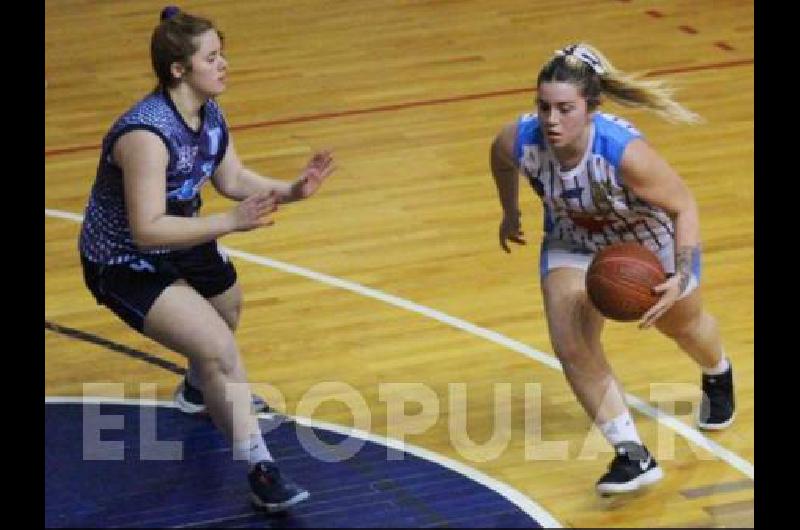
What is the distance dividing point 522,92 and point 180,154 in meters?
4.60

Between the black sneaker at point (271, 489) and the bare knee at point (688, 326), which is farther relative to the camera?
the bare knee at point (688, 326)

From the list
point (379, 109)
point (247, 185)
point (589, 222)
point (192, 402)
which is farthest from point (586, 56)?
point (379, 109)

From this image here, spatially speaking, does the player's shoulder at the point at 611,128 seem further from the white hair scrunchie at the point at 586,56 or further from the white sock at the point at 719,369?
the white sock at the point at 719,369

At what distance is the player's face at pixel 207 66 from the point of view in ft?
19.6

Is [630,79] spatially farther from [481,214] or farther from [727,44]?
[727,44]

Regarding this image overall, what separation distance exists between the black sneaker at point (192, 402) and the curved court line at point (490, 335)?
1050mm

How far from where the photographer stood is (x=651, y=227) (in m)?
6.15

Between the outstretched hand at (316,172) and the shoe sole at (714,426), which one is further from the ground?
the outstretched hand at (316,172)

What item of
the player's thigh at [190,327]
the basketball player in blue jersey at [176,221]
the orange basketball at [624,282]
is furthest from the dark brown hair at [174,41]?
the orange basketball at [624,282]

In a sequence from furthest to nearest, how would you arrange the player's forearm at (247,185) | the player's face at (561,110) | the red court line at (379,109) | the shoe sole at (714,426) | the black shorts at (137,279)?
1. the red court line at (379,109)
2. the shoe sole at (714,426)
3. the player's forearm at (247,185)
4. the black shorts at (137,279)
5. the player's face at (561,110)

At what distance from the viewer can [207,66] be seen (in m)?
5.97

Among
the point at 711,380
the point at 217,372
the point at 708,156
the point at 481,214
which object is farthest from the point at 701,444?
the point at 708,156

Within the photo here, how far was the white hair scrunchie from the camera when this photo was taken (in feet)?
19.4

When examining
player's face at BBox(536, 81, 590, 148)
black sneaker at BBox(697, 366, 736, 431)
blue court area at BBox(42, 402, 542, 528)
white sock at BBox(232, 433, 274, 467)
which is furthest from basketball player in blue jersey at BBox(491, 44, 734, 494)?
white sock at BBox(232, 433, 274, 467)
